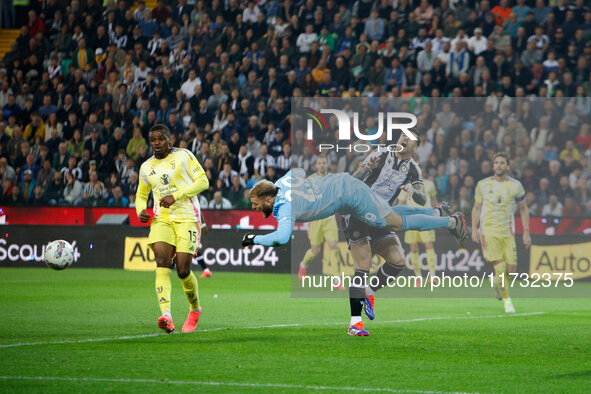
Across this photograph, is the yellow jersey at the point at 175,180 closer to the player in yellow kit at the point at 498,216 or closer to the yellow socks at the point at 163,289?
the yellow socks at the point at 163,289

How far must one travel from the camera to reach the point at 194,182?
31.9 ft

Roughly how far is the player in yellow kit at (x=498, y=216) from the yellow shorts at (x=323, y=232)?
380 cm

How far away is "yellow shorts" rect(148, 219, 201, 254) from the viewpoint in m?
9.67

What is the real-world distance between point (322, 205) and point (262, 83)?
13.5 m

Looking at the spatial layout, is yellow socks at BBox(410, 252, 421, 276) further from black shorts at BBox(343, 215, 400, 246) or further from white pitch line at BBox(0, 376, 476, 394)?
white pitch line at BBox(0, 376, 476, 394)

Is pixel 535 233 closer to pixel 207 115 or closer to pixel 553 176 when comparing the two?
pixel 553 176

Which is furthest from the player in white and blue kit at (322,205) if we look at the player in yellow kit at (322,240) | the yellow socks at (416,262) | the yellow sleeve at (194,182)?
the player in yellow kit at (322,240)

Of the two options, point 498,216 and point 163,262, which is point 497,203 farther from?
point 163,262

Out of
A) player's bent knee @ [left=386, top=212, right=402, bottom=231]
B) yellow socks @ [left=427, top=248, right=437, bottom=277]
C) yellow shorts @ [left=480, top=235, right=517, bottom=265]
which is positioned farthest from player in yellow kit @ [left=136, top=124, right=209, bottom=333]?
yellow socks @ [left=427, top=248, right=437, bottom=277]

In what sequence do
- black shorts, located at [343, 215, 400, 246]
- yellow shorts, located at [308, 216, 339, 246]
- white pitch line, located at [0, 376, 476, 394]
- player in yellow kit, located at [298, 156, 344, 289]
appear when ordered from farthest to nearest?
yellow shorts, located at [308, 216, 339, 246] → player in yellow kit, located at [298, 156, 344, 289] → black shorts, located at [343, 215, 400, 246] → white pitch line, located at [0, 376, 476, 394]

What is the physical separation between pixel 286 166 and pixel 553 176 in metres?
5.96

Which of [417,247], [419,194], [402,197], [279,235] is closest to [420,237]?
[417,247]

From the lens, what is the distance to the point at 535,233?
17.9 metres

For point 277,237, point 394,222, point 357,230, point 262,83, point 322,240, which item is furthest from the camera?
point 262,83
